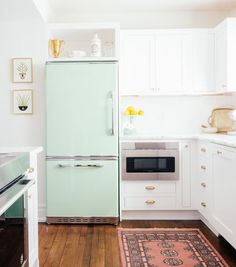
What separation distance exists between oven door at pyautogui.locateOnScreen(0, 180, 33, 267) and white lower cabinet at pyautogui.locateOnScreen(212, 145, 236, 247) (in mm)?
1500

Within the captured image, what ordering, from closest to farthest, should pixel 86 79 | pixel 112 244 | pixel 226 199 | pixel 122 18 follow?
1. pixel 226 199
2. pixel 112 244
3. pixel 86 79
4. pixel 122 18

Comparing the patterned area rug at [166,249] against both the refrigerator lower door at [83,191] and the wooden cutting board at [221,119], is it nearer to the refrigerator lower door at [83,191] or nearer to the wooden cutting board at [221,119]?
the refrigerator lower door at [83,191]

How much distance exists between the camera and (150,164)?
3371mm

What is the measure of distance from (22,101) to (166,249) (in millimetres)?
2191

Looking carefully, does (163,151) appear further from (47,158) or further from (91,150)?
(47,158)

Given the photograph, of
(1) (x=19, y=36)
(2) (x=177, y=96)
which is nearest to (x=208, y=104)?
(2) (x=177, y=96)

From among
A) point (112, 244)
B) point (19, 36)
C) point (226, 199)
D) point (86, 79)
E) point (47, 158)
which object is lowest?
point (112, 244)

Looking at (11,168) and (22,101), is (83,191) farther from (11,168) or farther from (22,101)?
(11,168)

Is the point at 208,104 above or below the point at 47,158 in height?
above

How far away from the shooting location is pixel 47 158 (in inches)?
130

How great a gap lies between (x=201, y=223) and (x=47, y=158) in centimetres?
179

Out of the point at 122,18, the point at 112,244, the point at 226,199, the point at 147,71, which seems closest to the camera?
→ the point at 226,199

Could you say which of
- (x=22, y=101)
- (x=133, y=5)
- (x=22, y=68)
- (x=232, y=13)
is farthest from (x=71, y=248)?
(x=232, y=13)

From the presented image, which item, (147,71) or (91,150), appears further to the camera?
(147,71)
